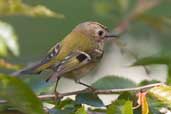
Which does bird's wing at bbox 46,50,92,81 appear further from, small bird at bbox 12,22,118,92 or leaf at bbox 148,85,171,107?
leaf at bbox 148,85,171,107

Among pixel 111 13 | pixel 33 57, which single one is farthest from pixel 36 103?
pixel 33 57

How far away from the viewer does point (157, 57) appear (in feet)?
4.94

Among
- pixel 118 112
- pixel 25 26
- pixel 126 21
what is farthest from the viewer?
pixel 25 26

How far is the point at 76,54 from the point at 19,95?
1.91ft

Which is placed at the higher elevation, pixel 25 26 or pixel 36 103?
pixel 25 26

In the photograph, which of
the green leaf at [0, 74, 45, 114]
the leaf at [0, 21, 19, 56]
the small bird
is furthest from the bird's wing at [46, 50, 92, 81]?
the green leaf at [0, 74, 45, 114]

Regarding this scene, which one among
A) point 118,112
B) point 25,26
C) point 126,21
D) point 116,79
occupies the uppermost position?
point 25,26

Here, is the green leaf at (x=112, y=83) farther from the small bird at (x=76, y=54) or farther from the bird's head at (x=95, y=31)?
the bird's head at (x=95, y=31)

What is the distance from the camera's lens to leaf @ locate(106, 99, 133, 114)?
1.21 meters

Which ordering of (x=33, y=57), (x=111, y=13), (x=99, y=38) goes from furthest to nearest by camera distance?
1. (x=33, y=57)
2. (x=111, y=13)
3. (x=99, y=38)

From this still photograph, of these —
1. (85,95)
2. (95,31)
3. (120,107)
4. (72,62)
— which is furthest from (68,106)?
(95,31)

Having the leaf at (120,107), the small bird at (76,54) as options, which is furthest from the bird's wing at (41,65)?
the leaf at (120,107)

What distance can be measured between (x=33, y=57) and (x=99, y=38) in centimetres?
290

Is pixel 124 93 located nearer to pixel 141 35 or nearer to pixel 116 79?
pixel 116 79
